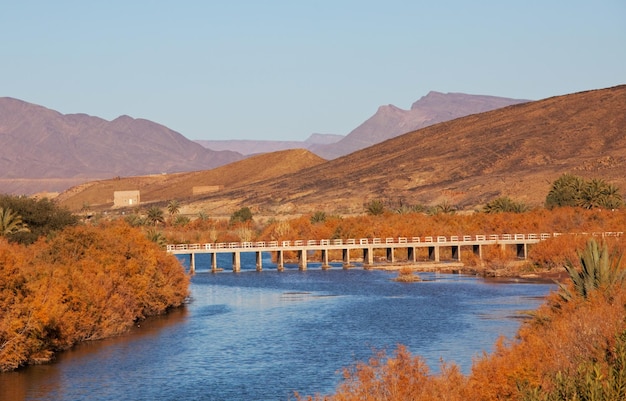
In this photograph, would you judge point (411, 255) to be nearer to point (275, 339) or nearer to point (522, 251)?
point (522, 251)

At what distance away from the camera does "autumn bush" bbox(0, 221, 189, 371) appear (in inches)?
1654

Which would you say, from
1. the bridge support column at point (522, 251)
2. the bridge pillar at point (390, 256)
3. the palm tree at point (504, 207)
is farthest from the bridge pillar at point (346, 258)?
the palm tree at point (504, 207)

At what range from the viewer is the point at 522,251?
9525 centimetres

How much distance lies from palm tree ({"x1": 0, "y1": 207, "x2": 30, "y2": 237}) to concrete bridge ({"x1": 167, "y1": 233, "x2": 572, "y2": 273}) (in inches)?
984

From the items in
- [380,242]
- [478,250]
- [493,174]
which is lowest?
[478,250]

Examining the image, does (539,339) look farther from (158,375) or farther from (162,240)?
(162,240)

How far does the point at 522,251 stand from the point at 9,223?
47361mm

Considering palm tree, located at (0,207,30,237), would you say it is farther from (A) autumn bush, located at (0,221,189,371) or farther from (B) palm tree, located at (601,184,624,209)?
(B) palm tree, located at (601,184,624,209)

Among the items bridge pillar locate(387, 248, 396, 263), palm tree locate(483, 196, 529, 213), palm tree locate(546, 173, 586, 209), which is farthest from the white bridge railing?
palm tree locate(483, 196, 529, 213)

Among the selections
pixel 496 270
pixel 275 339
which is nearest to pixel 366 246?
pixel 496 270

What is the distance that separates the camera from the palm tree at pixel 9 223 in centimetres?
6386

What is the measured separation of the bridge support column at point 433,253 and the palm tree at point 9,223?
40661 millimetres

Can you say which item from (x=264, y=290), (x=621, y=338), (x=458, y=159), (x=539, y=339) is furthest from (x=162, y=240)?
(x=458, y=159)

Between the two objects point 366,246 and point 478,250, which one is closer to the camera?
point 366,246
